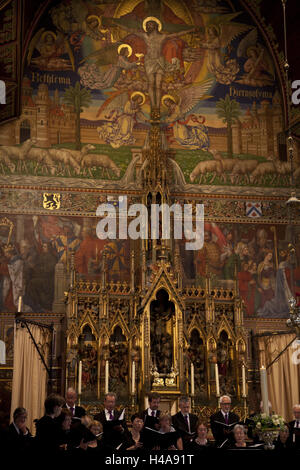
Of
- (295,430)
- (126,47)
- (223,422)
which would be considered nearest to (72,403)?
(223,422)

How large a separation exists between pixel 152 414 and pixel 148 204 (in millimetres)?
6328

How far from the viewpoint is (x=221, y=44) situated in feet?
57.5

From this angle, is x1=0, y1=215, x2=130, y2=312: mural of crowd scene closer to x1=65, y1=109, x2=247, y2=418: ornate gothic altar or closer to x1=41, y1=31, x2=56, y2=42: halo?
x1=65, y1=109, x2=247, y2=418: ornate gothic altar

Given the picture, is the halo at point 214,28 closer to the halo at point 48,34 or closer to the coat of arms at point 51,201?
the halo at point 48,34

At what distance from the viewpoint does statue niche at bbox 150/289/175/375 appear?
13398 mm

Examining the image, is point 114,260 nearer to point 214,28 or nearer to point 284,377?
point 284,377

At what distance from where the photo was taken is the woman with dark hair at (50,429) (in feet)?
22.3

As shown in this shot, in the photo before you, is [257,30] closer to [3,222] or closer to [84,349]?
[3,222]

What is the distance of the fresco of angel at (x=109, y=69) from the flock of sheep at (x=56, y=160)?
173 cm

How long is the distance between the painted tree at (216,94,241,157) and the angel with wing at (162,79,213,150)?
1.48 ft

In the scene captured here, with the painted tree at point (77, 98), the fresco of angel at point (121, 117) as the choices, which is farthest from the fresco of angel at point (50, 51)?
the fresco of angel at point (121, 117)

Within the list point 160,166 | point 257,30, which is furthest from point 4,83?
point 257,30

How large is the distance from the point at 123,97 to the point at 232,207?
3.93 metres

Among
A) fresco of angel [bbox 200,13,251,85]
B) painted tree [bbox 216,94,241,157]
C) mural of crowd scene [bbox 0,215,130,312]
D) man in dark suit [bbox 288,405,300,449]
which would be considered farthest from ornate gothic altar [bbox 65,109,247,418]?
fresco of angel [bbox 200,13,251,85]
